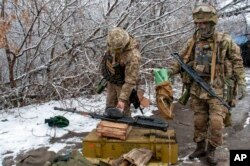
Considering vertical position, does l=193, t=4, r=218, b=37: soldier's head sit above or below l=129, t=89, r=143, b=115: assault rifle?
above

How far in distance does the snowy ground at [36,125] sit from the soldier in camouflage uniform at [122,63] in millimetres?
1252

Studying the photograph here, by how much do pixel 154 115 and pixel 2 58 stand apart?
350 cm

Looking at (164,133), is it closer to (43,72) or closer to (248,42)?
(43,72)

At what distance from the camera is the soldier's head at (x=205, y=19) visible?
5.31m

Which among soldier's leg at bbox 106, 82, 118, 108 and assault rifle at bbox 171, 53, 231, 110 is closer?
assault rifle at bbox 171, 53, 231, 110

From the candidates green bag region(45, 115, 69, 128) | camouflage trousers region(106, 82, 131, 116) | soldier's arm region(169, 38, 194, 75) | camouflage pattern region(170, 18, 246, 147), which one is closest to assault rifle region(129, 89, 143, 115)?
camouflage trousers region(106, 82, 131, 116)

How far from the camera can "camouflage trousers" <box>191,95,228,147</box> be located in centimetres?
528

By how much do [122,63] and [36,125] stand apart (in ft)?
7.64

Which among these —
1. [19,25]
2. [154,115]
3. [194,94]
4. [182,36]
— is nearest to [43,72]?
A: [19,25]

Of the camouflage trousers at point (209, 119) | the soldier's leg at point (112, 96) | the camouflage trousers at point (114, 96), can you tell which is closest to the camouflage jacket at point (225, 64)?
the camouflage trousers at point (209, 119)

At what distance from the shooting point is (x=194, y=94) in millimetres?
5617

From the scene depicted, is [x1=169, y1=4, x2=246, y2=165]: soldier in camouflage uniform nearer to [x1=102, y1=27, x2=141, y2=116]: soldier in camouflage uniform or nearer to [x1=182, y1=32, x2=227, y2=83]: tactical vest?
[x1=182, y1=32, x2=227, y2=83]: tactical vest

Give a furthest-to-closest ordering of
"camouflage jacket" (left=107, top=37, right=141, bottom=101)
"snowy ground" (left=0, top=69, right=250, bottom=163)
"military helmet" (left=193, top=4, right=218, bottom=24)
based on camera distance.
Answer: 1. "snowy ground" (left=0, top=69, right=250, bottom=163)
2. "camouflage jacket" (left=107, top=37, right=141, bottom=101)
3. "military helmet" (left=193, top=4, right=218, bottom=24)

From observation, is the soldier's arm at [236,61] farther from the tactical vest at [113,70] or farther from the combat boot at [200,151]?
the tactical vest at [113,70]
